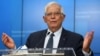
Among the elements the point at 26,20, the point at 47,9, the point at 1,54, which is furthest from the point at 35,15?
the point at 1,54

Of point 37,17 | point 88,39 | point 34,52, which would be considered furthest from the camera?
point 37,17

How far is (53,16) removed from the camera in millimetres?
1469

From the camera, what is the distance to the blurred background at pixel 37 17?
376 cm

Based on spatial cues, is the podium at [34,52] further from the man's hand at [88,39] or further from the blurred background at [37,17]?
the blurred background at [37,17]

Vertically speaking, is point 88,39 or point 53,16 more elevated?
point 53,16

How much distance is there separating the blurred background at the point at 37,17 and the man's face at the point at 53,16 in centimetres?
226

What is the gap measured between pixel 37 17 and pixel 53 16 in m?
2.39

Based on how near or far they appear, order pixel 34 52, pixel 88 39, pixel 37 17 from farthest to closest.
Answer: pixel 37 17, pixel 88 39, pixel 34 52

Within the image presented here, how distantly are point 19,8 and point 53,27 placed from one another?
2386 mm

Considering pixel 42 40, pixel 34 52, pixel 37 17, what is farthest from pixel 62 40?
pixel 37 17

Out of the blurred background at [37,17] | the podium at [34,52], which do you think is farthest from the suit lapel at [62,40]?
the blurred background at [37,17]

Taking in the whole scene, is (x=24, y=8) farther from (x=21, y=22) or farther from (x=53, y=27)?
(x=53, y=27)

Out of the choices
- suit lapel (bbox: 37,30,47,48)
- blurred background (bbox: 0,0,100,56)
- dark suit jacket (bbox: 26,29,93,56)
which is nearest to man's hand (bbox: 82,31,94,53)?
dark suit jacket (bbox: 26,29,93,56)

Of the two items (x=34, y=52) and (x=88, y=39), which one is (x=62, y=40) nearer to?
(x=88, y=39)
